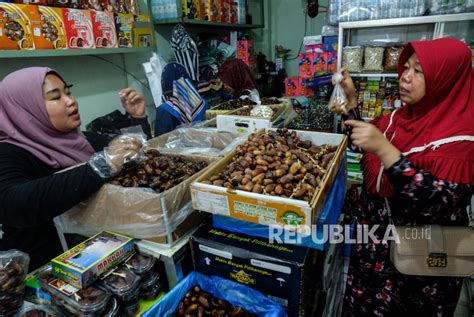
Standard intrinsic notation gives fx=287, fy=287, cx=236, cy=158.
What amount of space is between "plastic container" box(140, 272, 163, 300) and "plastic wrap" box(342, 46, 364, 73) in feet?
9.68

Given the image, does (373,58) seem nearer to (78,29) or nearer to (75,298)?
(78,29)

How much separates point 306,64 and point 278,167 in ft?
9.67

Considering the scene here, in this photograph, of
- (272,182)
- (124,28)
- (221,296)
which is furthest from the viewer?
(124,28)

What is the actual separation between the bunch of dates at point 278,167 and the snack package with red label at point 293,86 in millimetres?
2764

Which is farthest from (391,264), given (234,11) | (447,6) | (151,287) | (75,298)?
A: (234,11)

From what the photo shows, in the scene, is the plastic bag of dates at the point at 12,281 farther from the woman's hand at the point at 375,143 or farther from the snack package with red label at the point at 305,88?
the snack package with red label at the point at 305,88

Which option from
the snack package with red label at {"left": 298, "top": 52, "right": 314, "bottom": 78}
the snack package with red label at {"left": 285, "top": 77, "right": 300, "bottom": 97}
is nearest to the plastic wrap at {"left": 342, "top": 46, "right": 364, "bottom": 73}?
the snack package with red label at {"left": 298, "top": 52, "right": 314, "bottom": 78}

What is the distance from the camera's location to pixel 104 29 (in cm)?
225

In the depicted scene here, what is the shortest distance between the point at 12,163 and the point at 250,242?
39.1 inches

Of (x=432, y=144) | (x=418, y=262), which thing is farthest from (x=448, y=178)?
(x=418, y=262)

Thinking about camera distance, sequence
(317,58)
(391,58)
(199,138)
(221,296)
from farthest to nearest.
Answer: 1. (317,58)
2. (391,58)
3. (199,138)
4. (221,296)

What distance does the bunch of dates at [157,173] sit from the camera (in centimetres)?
119

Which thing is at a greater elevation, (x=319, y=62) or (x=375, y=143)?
(x=319, y=62)

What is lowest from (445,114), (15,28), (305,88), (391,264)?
(391,264)
